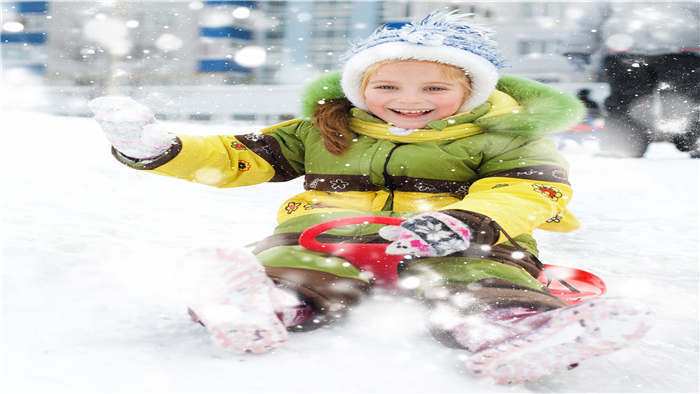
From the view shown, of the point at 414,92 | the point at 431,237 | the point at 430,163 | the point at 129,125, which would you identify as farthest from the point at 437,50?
the point at 129,125

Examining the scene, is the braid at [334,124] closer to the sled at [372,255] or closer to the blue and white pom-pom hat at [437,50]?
the blue and white pom-pom hat at [437,50]

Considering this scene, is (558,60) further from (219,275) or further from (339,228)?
(219,275)

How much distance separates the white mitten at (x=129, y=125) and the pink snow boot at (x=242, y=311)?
0.46 meters

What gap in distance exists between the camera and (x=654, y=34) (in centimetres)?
402

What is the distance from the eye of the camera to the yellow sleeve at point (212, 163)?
1.34 metres

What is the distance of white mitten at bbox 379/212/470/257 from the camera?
0.96m

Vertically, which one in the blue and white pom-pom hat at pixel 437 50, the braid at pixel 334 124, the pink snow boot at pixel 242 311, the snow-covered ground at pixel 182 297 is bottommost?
the snow-covered ground at pixel 182 297

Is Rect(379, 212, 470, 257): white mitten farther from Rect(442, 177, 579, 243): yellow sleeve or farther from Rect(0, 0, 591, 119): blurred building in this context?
Rect(0, 0, 591, 119): blurred building

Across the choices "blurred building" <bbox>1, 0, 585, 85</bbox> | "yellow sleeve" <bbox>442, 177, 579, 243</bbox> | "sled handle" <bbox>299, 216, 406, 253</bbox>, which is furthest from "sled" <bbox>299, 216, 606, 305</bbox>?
"blurred building" <bbox>1, 0, 585, 85</bbox>

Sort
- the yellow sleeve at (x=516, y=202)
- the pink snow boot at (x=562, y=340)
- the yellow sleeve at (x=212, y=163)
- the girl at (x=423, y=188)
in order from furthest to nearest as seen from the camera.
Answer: the yellow sleeve at (x=212, y=163) → the yellow sleeve at (x=516, y=202) → the girl at (x=423, y=188) → the pink snow boot at (x=562, y=340)

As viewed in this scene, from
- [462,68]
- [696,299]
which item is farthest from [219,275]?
[696,299]

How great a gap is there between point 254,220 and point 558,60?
9.92 ft

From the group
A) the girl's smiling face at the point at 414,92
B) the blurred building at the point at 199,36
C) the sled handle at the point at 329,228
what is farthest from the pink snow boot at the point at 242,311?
the blurred building at the point at 199,36

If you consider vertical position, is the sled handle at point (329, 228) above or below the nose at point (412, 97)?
below
